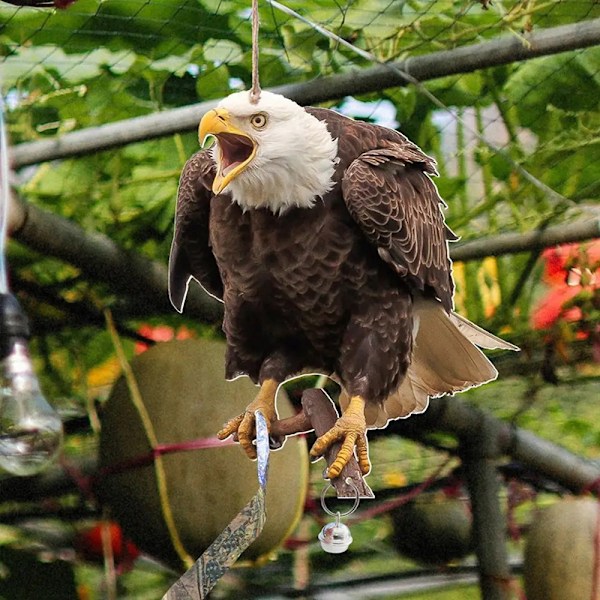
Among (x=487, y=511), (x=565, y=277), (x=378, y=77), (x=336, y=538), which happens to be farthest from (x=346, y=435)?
(x=487, y=511)

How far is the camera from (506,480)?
8.30 ft

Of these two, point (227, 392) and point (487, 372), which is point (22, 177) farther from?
point (487, 372)

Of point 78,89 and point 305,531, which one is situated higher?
point 78,89

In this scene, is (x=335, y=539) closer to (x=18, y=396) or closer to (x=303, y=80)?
(x=18, y=396)

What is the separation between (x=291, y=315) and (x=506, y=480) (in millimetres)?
1739

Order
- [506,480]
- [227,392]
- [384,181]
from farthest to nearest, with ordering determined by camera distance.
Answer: [506,480] < [227,392] < [384,181]

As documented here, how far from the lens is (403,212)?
2.86ft

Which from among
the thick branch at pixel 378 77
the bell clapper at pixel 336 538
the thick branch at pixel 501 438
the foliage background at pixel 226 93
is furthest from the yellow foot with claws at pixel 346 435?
the thick branch at pixel 501 438

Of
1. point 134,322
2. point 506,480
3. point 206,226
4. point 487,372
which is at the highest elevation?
point 206,226

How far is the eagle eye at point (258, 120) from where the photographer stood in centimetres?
77

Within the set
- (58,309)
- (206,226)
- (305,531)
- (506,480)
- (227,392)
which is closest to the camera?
(206,226)

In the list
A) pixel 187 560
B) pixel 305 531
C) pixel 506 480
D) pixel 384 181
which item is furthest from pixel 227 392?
pixel 506 480

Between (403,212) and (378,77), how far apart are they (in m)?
0.43

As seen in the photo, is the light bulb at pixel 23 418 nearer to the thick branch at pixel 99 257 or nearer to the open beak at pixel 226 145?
the open beak at pixel 226 145
